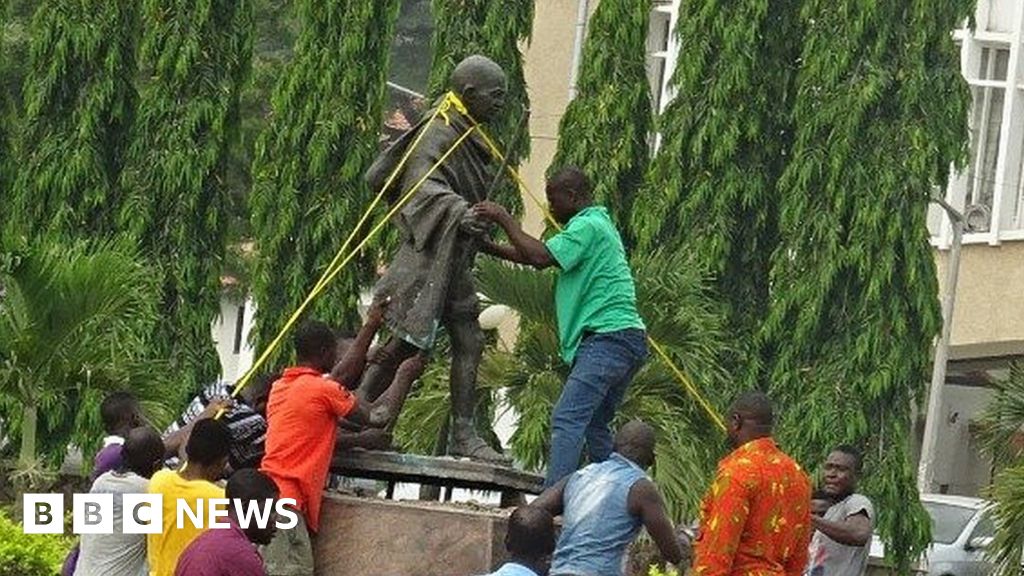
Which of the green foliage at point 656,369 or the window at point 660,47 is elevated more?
the window at point 660,47

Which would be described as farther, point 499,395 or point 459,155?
point 499,395

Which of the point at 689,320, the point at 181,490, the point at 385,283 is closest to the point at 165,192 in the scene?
the point at 689,320

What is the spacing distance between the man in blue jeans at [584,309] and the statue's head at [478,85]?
703 millimetres

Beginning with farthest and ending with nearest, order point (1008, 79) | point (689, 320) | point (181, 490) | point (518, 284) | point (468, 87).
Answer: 1. point (1008, 79)
2. point (689, 320)
3. point (518, 284)
4. point (468, 87)
5. point (181, 490)

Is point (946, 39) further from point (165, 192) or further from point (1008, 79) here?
point (1008, 79)

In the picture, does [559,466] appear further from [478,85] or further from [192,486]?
[192,486]

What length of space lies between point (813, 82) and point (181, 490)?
1510cm

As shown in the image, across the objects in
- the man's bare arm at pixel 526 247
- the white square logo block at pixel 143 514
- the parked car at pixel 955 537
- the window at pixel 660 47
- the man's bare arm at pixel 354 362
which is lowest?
the parked car at pixel 955 537

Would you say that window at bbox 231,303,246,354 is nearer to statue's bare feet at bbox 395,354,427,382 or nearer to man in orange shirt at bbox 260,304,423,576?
statue's bare feet at bbox 395,354,427,382

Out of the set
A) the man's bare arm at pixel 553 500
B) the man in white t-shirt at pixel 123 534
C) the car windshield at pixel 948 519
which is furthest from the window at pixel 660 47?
the man in white t-shirt at pixel 123 534

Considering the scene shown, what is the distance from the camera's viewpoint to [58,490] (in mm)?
22844

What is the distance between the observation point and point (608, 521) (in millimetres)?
Answer: 12688

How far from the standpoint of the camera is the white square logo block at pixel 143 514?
1200cm

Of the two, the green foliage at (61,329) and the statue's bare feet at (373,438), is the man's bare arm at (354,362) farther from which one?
the green foliage at (61,329)
